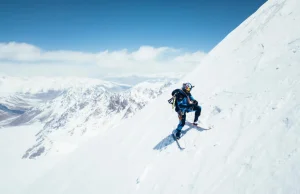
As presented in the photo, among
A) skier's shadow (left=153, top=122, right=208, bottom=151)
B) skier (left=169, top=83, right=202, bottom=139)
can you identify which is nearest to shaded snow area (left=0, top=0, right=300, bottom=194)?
skier's shadow (left=153, top=122, right=208, bottom=151)

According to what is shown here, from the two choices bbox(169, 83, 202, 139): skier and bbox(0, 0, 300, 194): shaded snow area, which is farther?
bbox(169, 83, 202, 139): skier

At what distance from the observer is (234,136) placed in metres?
11.8

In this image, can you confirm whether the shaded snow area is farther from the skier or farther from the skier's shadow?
the skier

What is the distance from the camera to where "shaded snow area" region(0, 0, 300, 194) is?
28.5 ft

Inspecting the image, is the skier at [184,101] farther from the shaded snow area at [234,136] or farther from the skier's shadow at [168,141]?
the shaded snow area at [234,136]

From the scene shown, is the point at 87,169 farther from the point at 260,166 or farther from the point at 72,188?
the point at 260,166

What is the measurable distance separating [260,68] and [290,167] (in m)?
11.4

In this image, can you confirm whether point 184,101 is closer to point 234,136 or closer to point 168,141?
point 168,141

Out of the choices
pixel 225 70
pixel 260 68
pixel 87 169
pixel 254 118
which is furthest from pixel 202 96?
pixel 87 169

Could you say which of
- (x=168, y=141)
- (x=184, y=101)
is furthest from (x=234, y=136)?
(x=168, y=141)

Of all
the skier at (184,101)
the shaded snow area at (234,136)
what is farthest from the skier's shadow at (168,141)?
the skier at (184,101)

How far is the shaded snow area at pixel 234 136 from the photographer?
28.5 ft

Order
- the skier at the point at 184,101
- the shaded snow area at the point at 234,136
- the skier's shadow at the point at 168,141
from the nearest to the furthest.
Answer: the shaded snow area at the point at 234,136, the skier at the point at 184,101, the skier's shadow at the point at 168,141

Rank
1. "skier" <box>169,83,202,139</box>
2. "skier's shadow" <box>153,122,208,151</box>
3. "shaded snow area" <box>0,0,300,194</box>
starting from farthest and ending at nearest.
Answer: "skier's shadow" <box>153,122,208,151</box>
"skier" <box>169,83,202,139</box>
"shaded snow area" <box>0,0,300,194</box>
